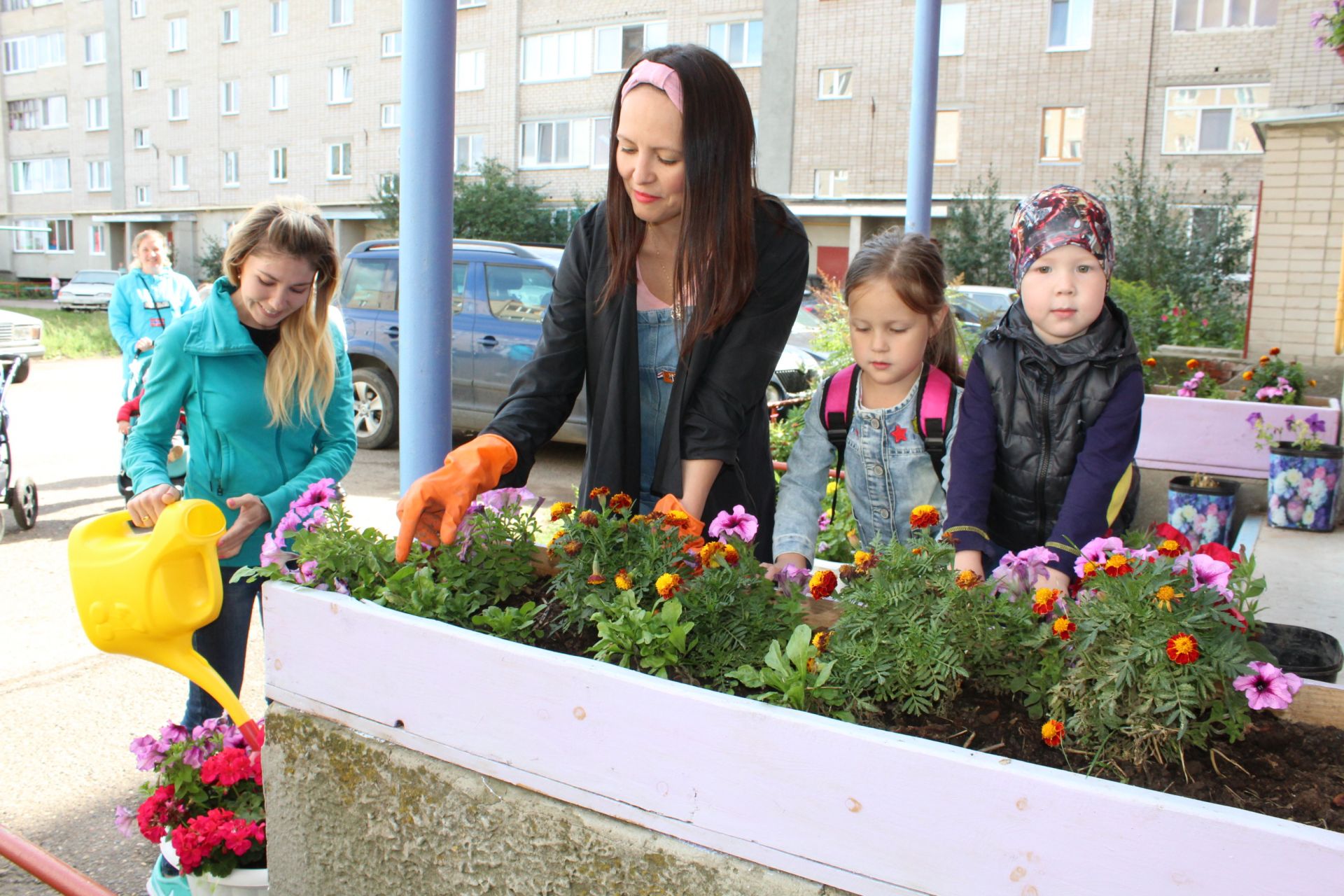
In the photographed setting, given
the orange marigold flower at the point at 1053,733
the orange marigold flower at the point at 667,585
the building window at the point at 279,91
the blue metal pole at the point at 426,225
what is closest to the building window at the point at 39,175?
the building window at the point at 279,91

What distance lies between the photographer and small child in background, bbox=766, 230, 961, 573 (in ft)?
7.22

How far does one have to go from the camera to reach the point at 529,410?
2.03 m

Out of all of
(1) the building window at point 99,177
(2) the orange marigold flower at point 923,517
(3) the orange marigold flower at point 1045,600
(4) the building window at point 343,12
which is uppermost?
(4) the building window at point 343,12

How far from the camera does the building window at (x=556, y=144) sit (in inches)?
1134

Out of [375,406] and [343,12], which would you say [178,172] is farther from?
[375,406]

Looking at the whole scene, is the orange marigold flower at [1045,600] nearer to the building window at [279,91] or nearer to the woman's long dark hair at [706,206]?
the woman's long dark hair at [706,206]

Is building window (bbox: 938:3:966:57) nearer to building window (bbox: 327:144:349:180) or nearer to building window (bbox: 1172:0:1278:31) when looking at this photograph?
building window (bbox: 1172:0:1278:31)

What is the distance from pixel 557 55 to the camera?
29000 millimetres

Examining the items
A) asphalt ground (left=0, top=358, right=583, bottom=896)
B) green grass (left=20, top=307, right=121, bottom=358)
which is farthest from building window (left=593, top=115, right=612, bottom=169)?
asphalt ground (left=0, top=358, right=583, bottom=896)

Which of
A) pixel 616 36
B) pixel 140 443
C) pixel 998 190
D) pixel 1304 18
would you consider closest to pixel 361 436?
pixel 140 443

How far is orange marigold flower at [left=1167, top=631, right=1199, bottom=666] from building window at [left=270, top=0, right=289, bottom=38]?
Result: 1471 inches

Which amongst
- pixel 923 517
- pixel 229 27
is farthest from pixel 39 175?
pixel 923 517

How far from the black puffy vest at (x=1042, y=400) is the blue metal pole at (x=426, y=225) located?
122 centimetres

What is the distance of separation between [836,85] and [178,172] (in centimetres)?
2429
